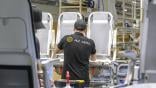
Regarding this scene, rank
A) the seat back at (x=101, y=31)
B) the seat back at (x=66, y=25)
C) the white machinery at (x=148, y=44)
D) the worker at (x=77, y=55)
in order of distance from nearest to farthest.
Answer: the white machinery at (x=148, y=44) < the worker at (x=77, y=55) < the seat back at (x=101, y=31) < the seat back at (x=66, y=25)

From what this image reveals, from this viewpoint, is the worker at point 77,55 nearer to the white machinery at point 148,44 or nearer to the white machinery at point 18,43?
the white machinery at point 148,44

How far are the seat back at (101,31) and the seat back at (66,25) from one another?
308 millimetres

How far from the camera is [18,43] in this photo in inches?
94.3

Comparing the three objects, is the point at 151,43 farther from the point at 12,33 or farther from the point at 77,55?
the point at 77,55

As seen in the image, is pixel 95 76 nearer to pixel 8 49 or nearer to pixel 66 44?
pixel 66 44

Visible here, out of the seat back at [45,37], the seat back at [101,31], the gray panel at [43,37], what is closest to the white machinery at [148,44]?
the seat back at [101,31]

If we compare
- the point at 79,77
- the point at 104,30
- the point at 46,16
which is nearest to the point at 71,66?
the point at 79,77

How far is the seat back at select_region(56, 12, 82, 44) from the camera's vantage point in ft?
22.1

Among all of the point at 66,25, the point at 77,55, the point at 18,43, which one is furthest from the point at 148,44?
the point at 66,25

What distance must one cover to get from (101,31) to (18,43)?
4335mm

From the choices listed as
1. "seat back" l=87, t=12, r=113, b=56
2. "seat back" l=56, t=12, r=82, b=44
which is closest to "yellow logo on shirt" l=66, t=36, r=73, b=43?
"seat back" l=87, t=12, r=113, b=56

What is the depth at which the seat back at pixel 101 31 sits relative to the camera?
6.48 metres

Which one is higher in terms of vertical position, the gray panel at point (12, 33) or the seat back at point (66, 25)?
the gray panel at point (12, 33)

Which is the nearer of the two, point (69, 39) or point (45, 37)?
point (69, 39)
